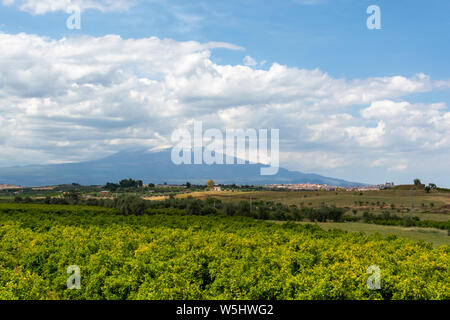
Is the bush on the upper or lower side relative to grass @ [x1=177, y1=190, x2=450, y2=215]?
upper

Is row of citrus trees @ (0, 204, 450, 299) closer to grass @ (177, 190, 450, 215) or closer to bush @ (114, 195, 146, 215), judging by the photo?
bush @ (114, 195, 146, 215)

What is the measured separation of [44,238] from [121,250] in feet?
28.1

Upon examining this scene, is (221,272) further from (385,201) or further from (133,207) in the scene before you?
(385,201)

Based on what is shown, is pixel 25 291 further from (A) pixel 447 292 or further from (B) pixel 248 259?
(A) pixel 447 292

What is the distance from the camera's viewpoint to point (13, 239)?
85.5 ft

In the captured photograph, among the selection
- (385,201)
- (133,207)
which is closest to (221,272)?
(133,207)

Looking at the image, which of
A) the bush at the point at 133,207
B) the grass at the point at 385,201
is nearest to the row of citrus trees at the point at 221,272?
the bush at the point at 133,207

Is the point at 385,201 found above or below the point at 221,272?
below

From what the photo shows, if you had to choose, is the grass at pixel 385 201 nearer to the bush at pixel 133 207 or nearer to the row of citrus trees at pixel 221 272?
the bush at pixel 133 207

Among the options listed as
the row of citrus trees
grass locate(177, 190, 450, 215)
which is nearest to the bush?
grass locate(177, 190, 450, 215)

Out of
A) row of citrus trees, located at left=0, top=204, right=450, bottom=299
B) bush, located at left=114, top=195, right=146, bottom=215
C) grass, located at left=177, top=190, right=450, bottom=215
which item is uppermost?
row of citrus trees, located at left=0, top=204, right=450, bottom=299

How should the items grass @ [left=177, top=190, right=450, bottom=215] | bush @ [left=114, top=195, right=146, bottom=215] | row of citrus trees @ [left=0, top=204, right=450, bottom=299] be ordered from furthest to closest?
grass @ [left=177, top=190, right=450, bottom=215]
bush @ [left=114, top=195, right=146, bottom=215]
row of citrus trees @ [left=0, top=204, right=450, bottom=299]
